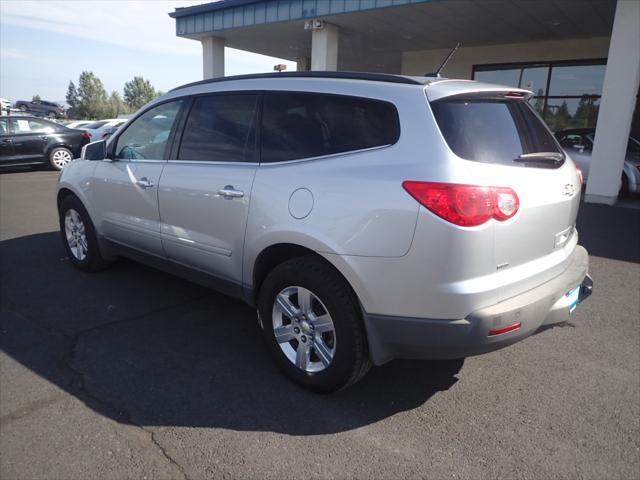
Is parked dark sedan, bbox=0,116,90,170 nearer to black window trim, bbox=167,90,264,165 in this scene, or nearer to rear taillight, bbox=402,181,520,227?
black window trim, bbox=167,90,264,165

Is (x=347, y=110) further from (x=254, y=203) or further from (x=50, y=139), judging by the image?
(x=50, y=139)

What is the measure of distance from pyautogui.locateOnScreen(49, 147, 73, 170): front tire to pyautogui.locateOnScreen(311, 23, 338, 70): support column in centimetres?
740

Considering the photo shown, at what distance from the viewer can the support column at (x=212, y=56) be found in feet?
50.1

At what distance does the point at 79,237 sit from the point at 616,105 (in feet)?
29.9

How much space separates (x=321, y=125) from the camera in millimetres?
2939

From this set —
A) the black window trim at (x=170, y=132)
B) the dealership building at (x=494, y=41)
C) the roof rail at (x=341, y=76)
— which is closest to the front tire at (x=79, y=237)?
the black window trim at (x=170, y=132)

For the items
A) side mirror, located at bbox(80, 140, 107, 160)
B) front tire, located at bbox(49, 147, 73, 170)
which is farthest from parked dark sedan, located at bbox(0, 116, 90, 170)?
side mirror, located at bbox(80, 140, 107, 160)

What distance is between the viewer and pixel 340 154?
9.04ft

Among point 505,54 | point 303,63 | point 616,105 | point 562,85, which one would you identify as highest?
point 303,63

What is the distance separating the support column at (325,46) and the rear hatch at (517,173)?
10.3 m

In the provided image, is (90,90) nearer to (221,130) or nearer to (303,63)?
(303,63)

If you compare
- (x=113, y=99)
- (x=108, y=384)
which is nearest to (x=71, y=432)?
(x=108, y=384)

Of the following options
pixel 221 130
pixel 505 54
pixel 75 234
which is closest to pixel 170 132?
pixel 221 130

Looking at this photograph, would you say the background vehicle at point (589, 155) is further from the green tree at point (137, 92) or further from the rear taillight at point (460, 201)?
the green tree at point (137, 92)
